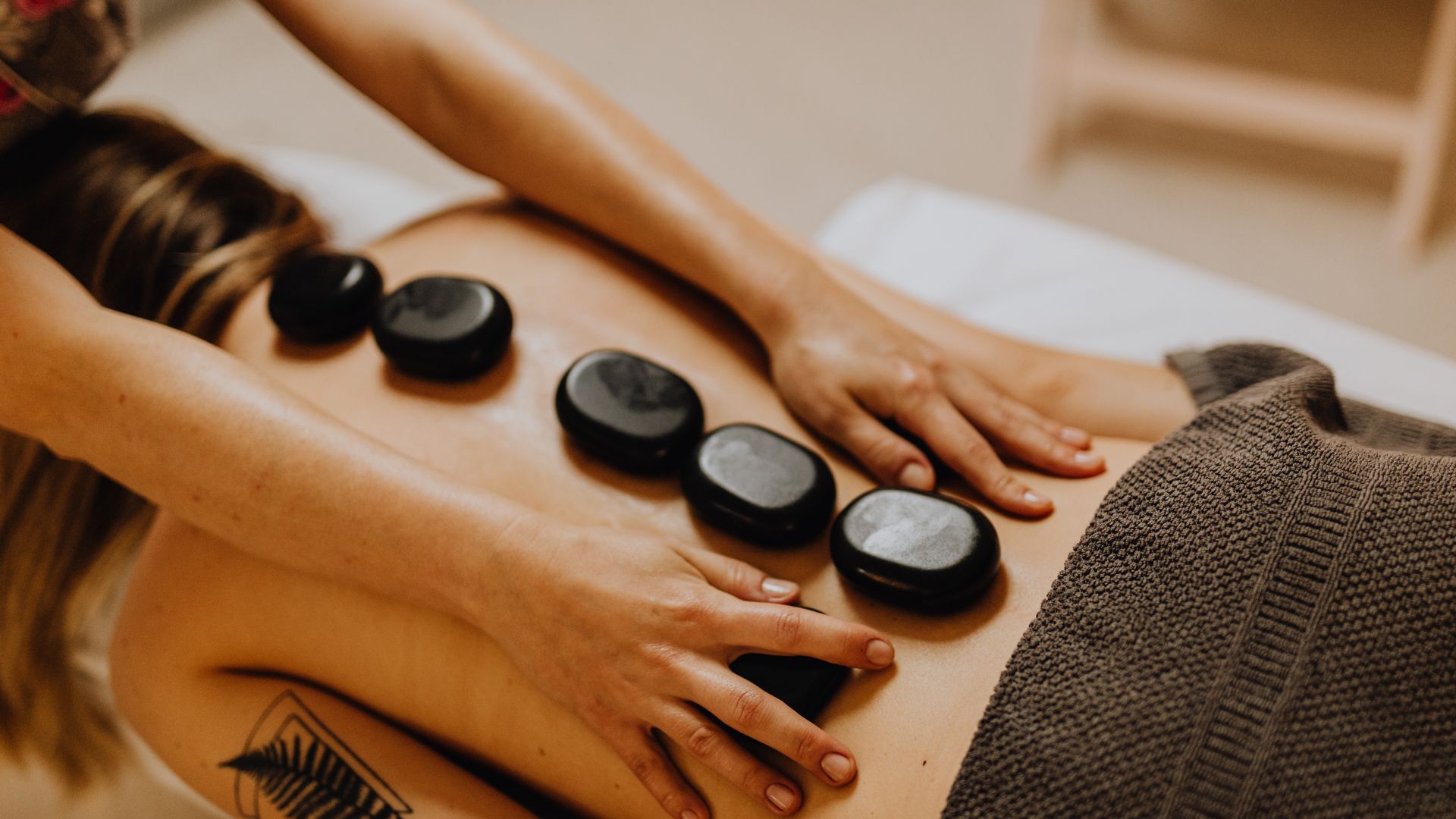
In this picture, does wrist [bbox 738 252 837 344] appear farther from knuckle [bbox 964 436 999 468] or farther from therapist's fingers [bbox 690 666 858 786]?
therapist's fingers [bbox 690 666 858 786]

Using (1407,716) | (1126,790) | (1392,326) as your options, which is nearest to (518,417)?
(1126,790)

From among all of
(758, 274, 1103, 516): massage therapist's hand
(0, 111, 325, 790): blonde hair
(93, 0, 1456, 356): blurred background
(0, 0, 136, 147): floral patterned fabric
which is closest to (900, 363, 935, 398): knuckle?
(758, 274, 1103, 516): massage therapist's hand

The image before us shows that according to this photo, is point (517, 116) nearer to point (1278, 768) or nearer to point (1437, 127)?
point (1278, 768)

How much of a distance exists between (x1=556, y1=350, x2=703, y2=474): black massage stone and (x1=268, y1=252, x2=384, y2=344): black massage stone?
214mm

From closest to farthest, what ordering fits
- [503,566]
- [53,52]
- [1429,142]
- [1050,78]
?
[503,566] → [53,52] → [1429,142] → [1050,78]

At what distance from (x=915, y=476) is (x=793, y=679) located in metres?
0.22

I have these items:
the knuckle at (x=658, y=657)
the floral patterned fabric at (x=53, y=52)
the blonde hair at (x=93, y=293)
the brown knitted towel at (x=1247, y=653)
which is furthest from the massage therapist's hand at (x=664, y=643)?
the floral patterned fabric at (x=53, y=52)

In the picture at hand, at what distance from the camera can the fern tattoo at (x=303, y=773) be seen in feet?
2.85

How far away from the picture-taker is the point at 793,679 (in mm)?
762

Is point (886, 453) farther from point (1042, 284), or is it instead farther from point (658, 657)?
point (1042, 284)

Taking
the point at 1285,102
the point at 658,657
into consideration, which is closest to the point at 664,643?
the point at 658,657

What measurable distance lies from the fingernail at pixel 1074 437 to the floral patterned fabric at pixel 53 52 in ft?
3.04

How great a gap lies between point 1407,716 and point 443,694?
66 centimetres

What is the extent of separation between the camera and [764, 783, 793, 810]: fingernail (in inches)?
29.0
